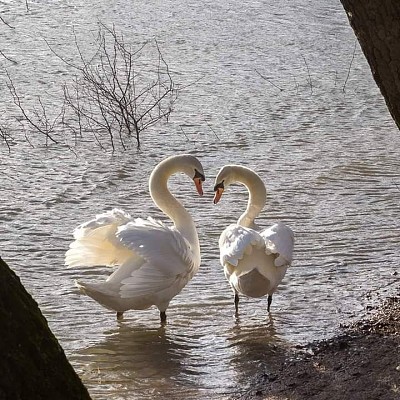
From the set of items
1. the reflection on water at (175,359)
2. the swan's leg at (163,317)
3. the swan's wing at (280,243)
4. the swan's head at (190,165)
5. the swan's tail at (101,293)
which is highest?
the swan's head at (190,165)

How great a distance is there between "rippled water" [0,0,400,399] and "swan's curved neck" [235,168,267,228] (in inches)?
21.8

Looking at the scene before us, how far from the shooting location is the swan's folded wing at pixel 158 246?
715cm

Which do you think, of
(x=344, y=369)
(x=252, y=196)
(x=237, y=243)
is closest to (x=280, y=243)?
(x=237, y=243)

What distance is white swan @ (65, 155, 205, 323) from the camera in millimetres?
7113

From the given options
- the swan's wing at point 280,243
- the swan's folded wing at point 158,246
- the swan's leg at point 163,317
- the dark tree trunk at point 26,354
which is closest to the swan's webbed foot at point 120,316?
the swan's leg at point 163,317

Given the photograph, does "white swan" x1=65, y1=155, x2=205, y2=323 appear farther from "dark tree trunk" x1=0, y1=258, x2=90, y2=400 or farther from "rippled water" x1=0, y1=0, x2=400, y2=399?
"dark tree trunk" x1=0, y1=258, x2=90, y2=400

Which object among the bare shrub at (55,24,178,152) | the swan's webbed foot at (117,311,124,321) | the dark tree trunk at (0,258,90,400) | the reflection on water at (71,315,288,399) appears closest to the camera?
the dark tree trunk at (0,258,90,400)

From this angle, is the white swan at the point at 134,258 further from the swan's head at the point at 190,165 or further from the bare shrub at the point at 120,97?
the bare shrub at the point at 120,97

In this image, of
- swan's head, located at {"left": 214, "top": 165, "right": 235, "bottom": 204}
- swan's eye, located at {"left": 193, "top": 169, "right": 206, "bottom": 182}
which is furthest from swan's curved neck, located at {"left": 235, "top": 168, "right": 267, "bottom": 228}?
swan's eye, located at {"left": 193, "top": 169, "right": 206, "bottom": 182}

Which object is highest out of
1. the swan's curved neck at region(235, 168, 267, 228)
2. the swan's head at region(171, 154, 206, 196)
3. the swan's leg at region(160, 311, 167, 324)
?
the swan's head at region(171, 154, 206, 196)

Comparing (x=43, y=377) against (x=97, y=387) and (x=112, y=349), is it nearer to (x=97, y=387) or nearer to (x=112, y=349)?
(x=97, y=387)

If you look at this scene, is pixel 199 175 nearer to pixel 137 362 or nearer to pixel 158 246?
pixel 158 246

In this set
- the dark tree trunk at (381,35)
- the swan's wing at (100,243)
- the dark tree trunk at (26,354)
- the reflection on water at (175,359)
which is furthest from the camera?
the swan's wing at (100,243)

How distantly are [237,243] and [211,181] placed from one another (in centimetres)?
461
